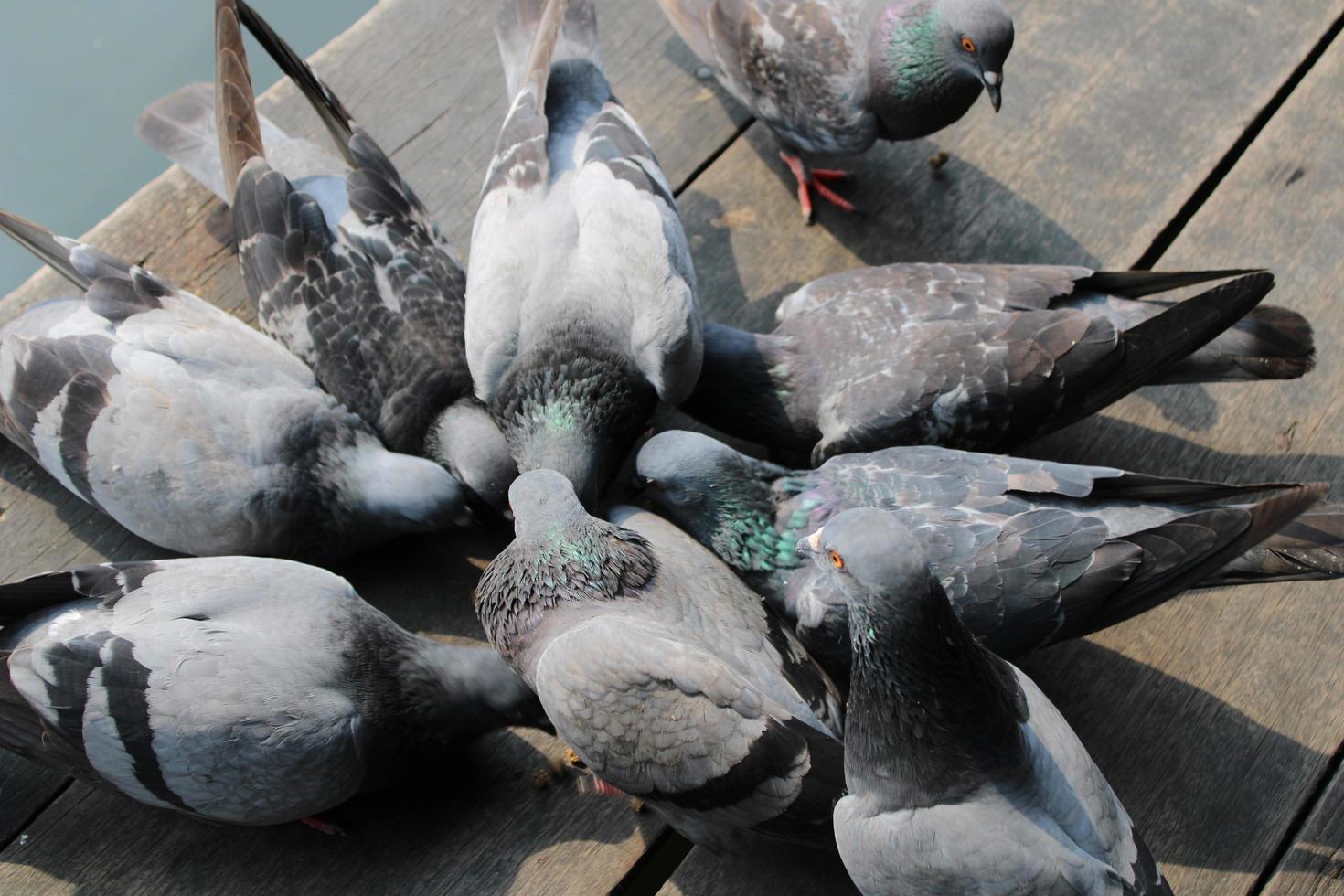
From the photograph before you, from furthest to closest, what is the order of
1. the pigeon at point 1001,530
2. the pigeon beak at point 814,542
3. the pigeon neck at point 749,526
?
the pigeon neck at point 749,526 < the pigeon at point 1001,530 < the pigeon beak at point 814,542

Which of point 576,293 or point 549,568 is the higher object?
point 576,293

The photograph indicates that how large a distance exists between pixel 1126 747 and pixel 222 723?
2.39 meters

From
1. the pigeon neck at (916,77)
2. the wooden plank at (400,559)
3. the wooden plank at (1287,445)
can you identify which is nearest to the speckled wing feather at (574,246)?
the wooden plank at (400,559)

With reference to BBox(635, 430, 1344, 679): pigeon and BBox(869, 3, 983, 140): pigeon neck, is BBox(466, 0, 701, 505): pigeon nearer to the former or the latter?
BBox(635, 430, 1344, 679): pigeon

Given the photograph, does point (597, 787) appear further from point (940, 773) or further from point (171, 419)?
point (171, 419)

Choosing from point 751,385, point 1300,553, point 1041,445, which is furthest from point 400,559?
point 1300,553

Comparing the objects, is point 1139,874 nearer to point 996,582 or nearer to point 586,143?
point 996,582

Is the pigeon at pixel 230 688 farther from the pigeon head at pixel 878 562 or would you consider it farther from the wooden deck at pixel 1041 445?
the pigeon head at pixel 878 562

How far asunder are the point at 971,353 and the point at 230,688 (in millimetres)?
2205

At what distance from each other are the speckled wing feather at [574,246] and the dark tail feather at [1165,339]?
3.81ft

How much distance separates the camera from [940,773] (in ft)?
7.93

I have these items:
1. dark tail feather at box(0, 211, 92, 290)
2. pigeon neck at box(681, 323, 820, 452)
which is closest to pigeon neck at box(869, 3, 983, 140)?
pigeon neck at box(681, 323, 820, 452)

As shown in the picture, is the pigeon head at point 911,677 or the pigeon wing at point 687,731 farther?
the pigeon wing at point 687,731

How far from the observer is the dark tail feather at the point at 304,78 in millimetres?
3734
